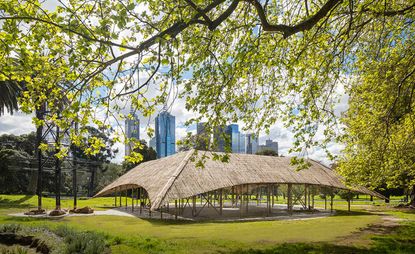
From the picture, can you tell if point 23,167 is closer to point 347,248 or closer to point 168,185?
point 168,185

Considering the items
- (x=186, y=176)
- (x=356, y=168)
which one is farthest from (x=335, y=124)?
(x=186, y=176)

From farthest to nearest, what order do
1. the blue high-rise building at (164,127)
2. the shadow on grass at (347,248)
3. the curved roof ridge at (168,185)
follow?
1. the curved roof ridge at (168,185)
2. the shadow on grass at (347,248)
3. the blue high-rise building at (164,127)

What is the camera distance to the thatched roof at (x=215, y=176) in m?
22.8

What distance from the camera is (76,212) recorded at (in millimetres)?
27188

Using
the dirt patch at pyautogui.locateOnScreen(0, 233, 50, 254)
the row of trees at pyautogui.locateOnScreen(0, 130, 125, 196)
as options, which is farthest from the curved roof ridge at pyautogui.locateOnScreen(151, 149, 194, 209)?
the row of trees at pyautogui.locateOnScreen(0, 130, 125, 196)

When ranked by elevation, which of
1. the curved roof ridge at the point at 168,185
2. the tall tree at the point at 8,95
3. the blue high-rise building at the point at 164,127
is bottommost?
the curved roof ridge at the point at 168,185

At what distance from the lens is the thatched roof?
22797 millimetres

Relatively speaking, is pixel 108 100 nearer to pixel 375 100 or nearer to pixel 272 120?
pixel 272 120

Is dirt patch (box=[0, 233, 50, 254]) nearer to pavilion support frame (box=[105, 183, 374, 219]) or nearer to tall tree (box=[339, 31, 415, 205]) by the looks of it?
pavilion support frame (box=[105, 183, 374, 219])

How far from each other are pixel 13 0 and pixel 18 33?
0.62 metres

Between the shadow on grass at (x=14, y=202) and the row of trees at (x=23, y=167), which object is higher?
the row of trees at (x=23, y=167)

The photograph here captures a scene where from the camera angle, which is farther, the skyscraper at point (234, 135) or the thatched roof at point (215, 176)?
the thatched roof at point (215, 176)

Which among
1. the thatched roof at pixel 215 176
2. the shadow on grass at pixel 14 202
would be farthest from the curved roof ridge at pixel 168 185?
the shadow on grass at pixel 14 202

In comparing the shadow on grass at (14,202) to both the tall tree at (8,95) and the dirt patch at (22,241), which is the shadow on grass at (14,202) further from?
the dirt patch at (22,241)
